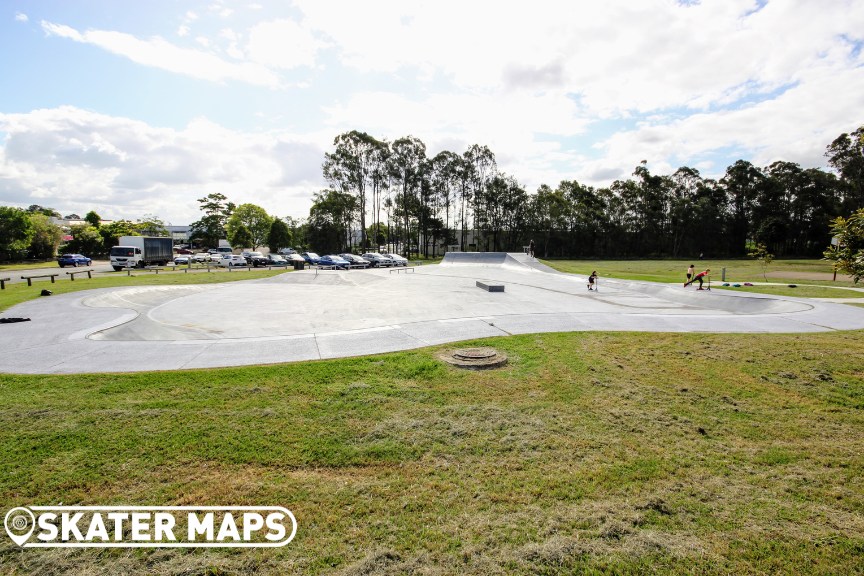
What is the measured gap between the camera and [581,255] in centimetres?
7388

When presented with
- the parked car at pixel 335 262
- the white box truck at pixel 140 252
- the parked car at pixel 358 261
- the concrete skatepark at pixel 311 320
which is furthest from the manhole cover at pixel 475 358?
the parked car at pixel 358 261

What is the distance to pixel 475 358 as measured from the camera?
802cm

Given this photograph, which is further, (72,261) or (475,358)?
(72,261)

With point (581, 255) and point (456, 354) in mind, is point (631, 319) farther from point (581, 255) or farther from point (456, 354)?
point (581, 255)

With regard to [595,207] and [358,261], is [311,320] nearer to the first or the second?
[358,261]

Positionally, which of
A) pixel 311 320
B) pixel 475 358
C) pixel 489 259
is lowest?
pixel 475 358

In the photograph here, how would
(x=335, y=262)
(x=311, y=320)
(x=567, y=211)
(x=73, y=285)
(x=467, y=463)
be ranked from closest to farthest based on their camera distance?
(x=467, y=463)
(x=311, y=320)
(x=73, y=285)
(x=335, y=262)
(x=567, y=211)

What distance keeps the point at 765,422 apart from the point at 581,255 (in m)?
72.5

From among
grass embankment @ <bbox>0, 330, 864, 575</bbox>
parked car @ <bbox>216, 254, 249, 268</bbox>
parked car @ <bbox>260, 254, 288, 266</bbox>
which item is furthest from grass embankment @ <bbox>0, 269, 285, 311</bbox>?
parked car @ <bbox>260, 254, 288, 266</bbox>

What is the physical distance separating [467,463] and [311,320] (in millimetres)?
8928

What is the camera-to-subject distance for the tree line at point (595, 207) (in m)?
63.0

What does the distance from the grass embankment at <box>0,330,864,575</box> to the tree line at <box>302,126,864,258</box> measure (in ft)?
186

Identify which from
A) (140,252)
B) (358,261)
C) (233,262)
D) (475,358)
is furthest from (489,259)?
(475,358)

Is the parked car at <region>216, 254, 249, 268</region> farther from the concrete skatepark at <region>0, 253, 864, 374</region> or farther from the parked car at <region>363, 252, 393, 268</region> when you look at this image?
the concrete skatepark at <region>0, 253, 864, 374</region>
